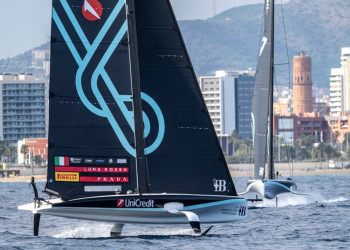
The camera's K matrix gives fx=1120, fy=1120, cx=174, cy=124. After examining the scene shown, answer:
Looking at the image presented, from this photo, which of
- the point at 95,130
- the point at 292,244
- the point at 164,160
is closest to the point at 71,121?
the point at 95,130

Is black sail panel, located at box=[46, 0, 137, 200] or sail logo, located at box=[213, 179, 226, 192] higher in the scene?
black sail panel, located at box=[46, 0, 137, 200]

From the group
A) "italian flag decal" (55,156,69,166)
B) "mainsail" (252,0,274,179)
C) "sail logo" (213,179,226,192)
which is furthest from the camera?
"mainsail" (252,0,274,179)

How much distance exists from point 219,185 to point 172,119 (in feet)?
8.26

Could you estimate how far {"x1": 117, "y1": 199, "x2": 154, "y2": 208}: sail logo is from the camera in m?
33.3

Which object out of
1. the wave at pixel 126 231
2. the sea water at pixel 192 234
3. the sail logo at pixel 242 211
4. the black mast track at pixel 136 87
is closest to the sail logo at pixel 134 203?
the black mast track at pixel 136 87

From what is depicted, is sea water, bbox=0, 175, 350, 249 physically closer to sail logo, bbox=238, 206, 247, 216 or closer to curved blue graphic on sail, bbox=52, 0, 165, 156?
sail logo, bbox=238, 206, 247, 216

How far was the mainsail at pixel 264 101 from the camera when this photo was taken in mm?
60906

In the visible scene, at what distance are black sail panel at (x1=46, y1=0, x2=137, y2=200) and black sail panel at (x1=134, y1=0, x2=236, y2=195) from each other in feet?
2.42

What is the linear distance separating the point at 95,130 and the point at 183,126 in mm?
2743

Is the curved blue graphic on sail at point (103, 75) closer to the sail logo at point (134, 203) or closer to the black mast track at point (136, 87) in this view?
the black mast track at point (136, 87)

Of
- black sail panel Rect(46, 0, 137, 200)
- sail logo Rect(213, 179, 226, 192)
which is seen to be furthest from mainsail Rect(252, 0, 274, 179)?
black sail panel Rect(46, 0, 137, 200)

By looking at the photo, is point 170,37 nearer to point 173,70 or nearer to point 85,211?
point 173,70

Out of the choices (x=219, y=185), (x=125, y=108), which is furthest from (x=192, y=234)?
(x=125, y=108)

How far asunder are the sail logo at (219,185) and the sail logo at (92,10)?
6.25 meters
